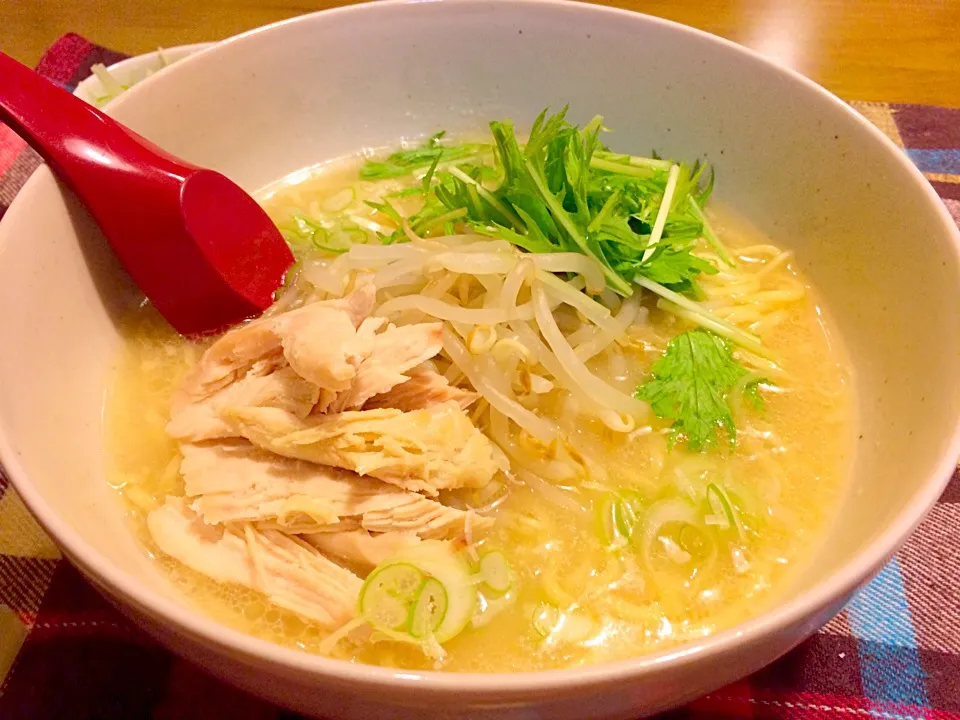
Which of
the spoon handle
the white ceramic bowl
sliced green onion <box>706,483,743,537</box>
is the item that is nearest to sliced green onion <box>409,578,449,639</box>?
sliced green onion <box>706,483,743,537</box>

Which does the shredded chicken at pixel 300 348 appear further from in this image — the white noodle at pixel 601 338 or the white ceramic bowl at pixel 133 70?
the white ceramic bowl at pixel 133 70

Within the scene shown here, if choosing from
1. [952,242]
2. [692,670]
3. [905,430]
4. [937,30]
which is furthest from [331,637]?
[937,30]

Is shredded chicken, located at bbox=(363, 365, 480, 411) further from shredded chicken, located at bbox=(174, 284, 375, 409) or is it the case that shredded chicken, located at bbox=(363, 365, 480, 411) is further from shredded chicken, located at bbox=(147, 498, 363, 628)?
shredded chicken, located at bbox=(147, 498, 363, 628)

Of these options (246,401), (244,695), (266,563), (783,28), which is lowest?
(244,695)

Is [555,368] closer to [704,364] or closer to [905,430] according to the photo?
[704,364]

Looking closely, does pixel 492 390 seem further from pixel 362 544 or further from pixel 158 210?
pixel 158 210

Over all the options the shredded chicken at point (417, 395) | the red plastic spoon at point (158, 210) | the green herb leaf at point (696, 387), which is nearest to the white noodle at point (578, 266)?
the green herb leaf at point (696, 387)

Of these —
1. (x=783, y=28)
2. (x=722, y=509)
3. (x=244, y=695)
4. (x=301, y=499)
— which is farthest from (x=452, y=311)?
(x=783, y=28)
